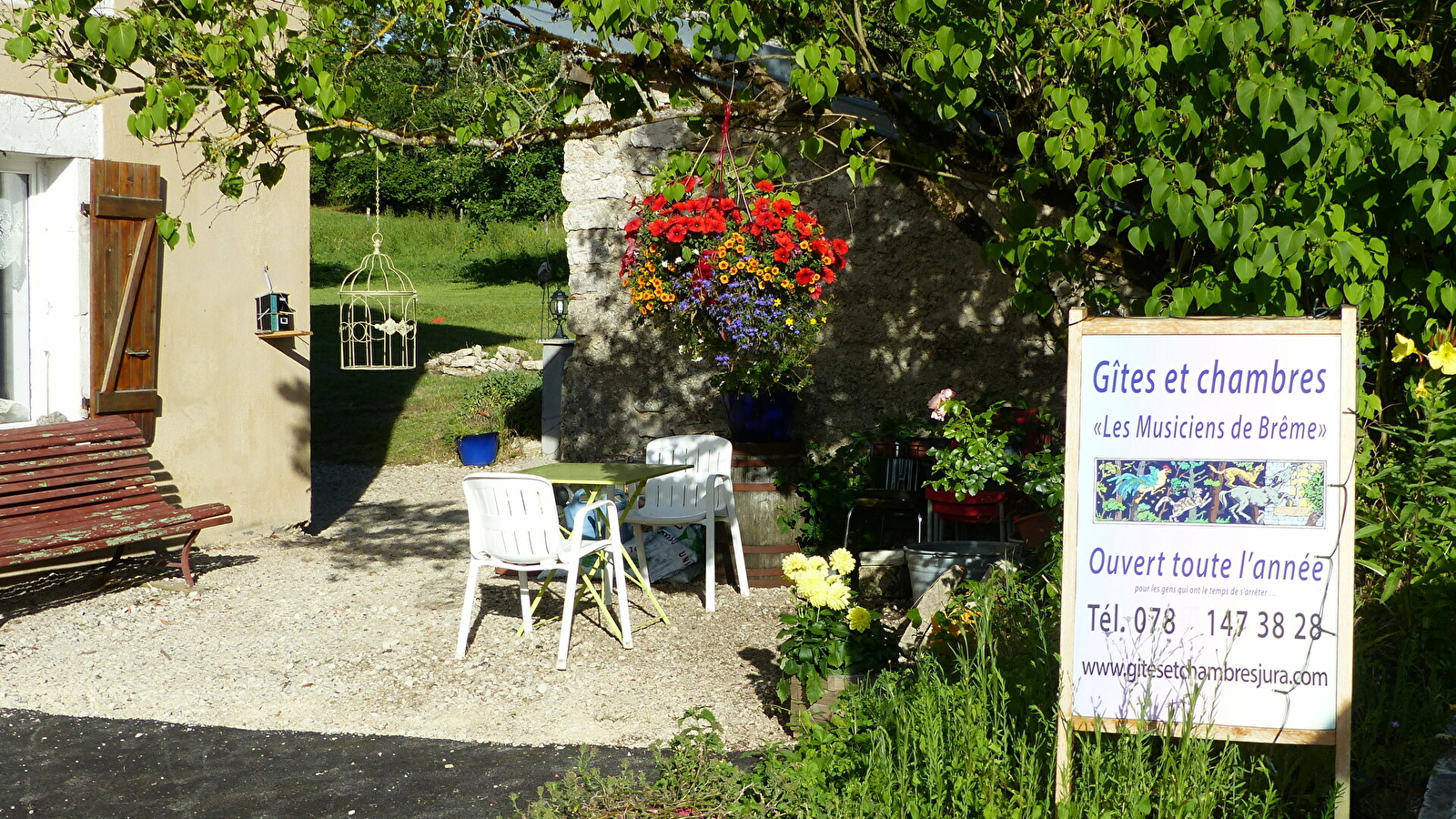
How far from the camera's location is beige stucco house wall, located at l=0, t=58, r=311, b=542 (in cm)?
612

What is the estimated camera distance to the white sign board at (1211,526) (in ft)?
8.66

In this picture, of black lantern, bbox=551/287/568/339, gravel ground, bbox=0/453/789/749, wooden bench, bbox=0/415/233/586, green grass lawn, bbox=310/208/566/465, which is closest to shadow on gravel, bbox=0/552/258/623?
gravel ground, bbox=0/453/789/749

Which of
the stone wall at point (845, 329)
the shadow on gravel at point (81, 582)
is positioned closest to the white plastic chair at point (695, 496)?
the stone wall at point (845, 329)

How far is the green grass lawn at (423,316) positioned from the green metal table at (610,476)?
5.15 m

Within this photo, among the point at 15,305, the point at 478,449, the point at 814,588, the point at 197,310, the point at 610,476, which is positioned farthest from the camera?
the point at 478,449

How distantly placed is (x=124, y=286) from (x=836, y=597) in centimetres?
428

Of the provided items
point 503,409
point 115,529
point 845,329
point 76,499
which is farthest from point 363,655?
point 503,409

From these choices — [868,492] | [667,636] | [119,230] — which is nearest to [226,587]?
[119,230]

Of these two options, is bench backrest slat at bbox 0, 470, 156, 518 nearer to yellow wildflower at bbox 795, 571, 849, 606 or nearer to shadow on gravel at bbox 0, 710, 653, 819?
shadow on gravel at bbox 0, 710, 653, 819

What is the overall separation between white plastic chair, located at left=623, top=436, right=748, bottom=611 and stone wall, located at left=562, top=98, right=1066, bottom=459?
106cm

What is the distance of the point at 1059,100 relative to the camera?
3344 millimetres

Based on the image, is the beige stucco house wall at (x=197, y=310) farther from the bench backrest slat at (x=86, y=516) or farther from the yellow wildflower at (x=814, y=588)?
the yellow wildflower at (x=814, y=588)

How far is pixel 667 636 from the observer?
5.27 m

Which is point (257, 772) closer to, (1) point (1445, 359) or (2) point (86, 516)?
(2) point (86, 516)
